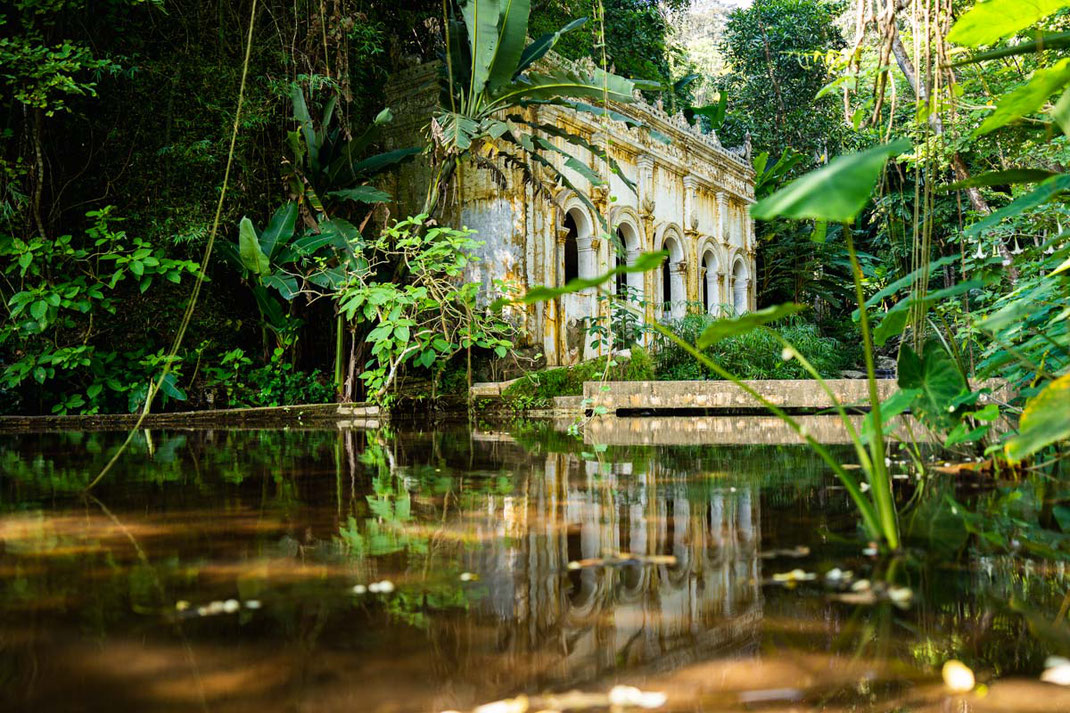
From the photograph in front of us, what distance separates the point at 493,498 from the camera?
2.35 meters

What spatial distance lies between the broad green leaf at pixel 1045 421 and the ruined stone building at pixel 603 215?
5.45 meters

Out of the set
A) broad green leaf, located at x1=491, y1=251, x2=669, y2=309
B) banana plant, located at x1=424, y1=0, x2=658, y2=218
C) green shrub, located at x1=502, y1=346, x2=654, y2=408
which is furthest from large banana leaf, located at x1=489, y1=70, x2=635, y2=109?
broad green leaf, located at x1=491, y1=251, x2=669, y2=309

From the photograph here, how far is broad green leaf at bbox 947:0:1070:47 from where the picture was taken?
7.29ft

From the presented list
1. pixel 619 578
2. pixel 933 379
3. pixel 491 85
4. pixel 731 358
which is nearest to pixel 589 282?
pixel 619 578

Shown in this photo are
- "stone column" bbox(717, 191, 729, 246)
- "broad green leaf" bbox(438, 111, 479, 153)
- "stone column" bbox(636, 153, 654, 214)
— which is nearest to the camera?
"broad green leaf" bbox(438, 111, 479, 153)

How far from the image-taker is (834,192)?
1.32 metres

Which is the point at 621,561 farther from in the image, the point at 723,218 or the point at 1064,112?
the point at 723,218

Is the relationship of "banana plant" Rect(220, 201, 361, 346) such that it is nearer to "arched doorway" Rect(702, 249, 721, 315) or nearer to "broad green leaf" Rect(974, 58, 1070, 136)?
"broad green leaf" Rect(974, 58, 1070, 136)

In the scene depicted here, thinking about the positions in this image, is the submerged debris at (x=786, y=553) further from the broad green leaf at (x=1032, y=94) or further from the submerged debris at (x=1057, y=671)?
the broad green leaf at (x=1032, y=94)

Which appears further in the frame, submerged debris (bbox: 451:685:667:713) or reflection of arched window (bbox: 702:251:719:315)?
reflection of arched window (bbox: 702:251:719:315)

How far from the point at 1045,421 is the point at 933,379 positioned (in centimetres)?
90

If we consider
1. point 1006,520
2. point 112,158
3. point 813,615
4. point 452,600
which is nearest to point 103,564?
point 452,600

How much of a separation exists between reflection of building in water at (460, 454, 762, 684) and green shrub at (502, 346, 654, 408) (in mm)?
5329

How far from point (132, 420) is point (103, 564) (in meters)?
5.87
